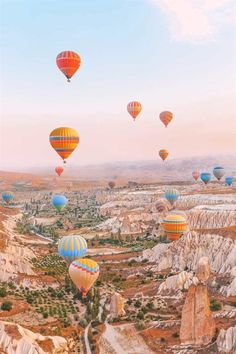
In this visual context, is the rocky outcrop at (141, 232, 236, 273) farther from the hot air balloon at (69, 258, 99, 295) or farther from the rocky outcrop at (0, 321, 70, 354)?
the rocky outcrop at (0, 321, 70, 354)

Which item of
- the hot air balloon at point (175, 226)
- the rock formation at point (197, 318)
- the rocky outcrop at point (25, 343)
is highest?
the hot air balloon at point (175, 226)

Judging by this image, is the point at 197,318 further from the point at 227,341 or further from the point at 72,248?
the point at 72,248

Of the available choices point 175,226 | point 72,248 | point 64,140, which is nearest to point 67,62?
point 64,140

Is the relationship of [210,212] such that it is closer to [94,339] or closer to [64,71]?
[64,71]

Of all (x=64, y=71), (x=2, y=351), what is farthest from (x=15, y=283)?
(x=64, y=71)

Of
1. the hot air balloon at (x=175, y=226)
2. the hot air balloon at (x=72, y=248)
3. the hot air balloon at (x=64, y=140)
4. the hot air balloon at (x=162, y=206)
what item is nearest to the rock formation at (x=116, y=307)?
the hot air balloon at (x=72, y=248)

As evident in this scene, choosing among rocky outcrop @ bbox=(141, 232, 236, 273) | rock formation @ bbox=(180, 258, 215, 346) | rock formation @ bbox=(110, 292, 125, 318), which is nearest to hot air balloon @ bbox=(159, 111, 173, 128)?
rocky outcrop @ bbox=(141, 232, 236, 273)

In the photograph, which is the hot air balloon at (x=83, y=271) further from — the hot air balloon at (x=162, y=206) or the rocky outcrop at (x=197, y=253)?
the hot air balloon at (x=162, y=206)
